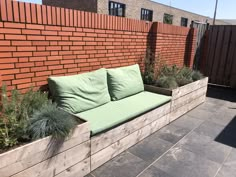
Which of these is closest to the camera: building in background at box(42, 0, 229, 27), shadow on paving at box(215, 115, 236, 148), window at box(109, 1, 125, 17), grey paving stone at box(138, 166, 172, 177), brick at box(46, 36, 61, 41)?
grey paving stone at box(138, 166, 172, 177)

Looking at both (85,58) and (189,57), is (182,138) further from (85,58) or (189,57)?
(189,57)

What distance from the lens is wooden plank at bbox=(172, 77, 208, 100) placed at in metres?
3.25

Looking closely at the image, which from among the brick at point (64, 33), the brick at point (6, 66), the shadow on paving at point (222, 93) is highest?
the brick at point (64, 33)

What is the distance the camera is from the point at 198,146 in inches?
101

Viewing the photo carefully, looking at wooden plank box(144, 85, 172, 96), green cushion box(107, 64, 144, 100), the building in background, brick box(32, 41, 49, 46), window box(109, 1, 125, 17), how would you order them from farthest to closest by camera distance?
window box(109, 1, 125, 17), the building in background, wooden plank box(144, 85, 172, 96), green cushion box(107, 64, 144, 100), brick box(32, 41, 49, 46)

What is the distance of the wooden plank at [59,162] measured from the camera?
4.99 ft

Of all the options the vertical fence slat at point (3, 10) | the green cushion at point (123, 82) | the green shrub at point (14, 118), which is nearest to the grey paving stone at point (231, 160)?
the green cushion at point (123, 82)

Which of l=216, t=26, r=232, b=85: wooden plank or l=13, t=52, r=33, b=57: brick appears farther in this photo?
l=216, t=26, r=232, b=85: wooden plank

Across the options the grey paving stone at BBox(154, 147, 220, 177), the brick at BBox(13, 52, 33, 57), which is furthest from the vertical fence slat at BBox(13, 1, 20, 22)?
the grey paving stone at BBox(154, 147, 220, 177)

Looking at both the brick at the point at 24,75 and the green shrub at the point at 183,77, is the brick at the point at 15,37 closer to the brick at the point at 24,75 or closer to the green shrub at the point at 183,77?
the brick at the point at 24,75

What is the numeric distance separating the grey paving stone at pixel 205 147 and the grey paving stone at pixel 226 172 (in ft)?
0.40

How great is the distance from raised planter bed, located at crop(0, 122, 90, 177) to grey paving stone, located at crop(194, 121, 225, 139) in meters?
1.96

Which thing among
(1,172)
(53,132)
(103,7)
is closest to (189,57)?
(53,132)

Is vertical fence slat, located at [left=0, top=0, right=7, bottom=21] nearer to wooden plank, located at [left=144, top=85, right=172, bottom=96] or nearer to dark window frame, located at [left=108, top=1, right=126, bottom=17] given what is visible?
wooden plank, located at [left=144, top=85, right=172, bottom=96]
